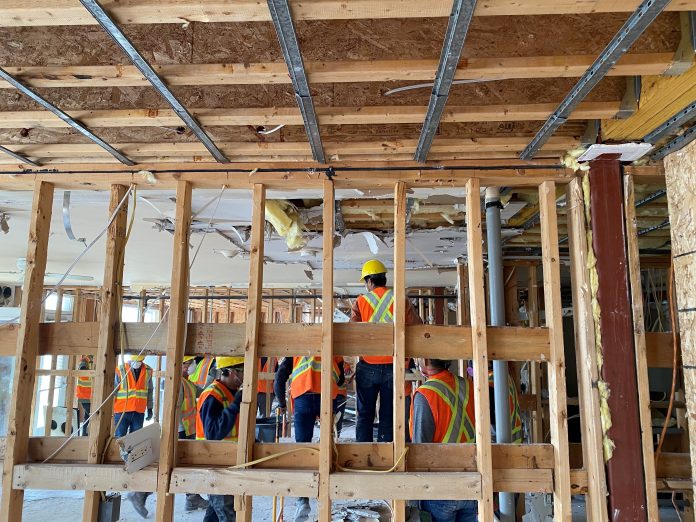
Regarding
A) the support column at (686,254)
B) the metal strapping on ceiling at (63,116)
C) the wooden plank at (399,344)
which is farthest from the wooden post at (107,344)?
the support column at (686,254)

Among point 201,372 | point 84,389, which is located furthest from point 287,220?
point 84,389

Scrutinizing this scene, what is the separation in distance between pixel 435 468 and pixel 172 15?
2.39 metres

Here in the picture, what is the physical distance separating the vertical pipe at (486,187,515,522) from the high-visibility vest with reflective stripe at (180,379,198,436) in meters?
3.09

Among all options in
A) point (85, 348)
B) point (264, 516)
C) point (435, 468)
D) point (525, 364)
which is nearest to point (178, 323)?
point (85, 348)

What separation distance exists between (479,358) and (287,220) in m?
1.82

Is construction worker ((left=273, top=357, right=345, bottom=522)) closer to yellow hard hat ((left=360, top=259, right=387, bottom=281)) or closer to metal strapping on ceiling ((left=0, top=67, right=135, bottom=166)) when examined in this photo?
yellow hard hat ((left=360, top=259, right=387, bottom=281))

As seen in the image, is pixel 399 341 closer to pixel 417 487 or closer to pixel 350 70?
pixel 417 487

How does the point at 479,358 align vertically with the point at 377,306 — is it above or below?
below

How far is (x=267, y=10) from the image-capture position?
165 centimetres

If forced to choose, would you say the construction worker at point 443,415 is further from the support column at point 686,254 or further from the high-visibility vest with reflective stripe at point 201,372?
the high-visibility vest with reflective stripe at point 201,372

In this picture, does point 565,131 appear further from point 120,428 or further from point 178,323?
point 120,428

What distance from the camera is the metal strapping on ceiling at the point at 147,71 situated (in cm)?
161

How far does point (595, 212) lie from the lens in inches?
106

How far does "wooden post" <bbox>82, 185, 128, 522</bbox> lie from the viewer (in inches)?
107
